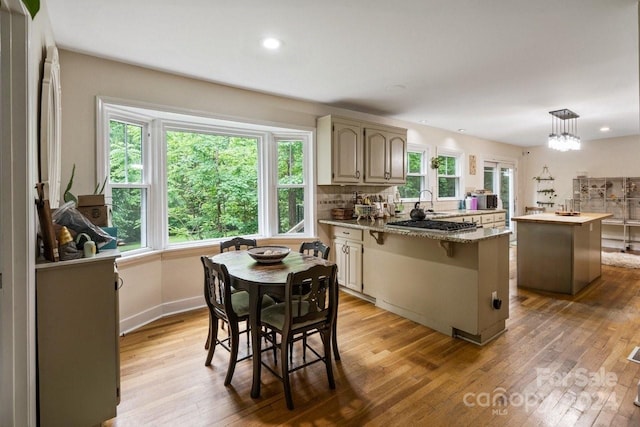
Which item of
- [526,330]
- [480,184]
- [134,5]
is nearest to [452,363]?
[526,330]

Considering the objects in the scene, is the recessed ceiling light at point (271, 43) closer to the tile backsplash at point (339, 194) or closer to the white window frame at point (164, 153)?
the white window frame at point (164, 153)

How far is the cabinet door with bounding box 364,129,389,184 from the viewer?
4.45m

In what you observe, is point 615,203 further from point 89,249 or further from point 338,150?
point 89,249

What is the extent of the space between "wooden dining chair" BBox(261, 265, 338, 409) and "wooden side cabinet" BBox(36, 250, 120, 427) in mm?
895

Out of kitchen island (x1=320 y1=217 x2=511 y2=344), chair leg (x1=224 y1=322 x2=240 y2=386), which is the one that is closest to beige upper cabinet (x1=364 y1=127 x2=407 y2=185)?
kitchen island (x1=320 y1=217 x2=511 y2=344)

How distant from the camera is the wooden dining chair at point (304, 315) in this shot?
6.45 feet

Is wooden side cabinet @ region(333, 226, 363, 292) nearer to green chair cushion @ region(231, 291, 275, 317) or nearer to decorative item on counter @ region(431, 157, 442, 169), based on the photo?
green chair cushion @ region(231, 291, 275, 317)

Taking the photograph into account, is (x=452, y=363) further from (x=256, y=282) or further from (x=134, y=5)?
(x=134, y=5)

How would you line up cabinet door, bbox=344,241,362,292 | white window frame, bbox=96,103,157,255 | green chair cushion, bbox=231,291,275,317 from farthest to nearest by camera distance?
1. cabinet door, bbox=344,241,362,292
2. white window frame, bbox=96,103,157,255
3. green chair cushion, bbox=231,291,275,317

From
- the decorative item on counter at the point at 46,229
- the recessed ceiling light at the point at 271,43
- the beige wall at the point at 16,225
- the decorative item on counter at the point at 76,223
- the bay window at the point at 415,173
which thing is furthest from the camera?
the bay window at the point at 415,173

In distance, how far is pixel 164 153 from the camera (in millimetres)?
3436

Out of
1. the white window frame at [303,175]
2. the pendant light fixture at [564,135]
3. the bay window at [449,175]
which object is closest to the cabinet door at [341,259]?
the white window frame at [303,175]

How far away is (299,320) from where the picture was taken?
207 centimetres

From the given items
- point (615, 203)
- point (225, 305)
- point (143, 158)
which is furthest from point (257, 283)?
point (615, 203)
